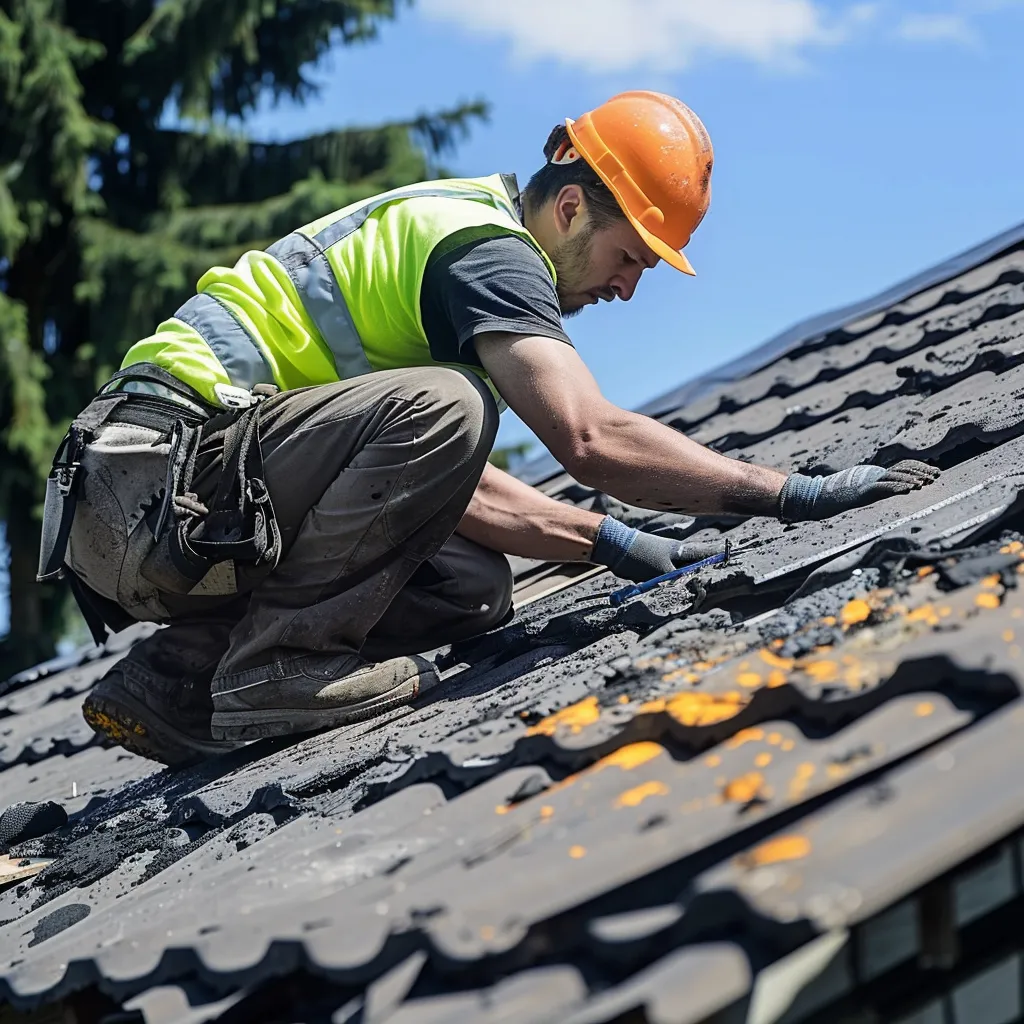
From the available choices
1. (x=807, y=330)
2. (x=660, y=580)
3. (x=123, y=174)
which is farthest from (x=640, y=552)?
(x=123, y=174)

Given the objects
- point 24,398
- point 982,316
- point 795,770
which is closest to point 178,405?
point 795,770

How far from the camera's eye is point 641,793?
1.83 metres

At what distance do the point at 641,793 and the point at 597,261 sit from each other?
6.74ft

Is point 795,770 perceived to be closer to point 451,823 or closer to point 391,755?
point 451,823

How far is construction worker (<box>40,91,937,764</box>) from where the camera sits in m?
3.11

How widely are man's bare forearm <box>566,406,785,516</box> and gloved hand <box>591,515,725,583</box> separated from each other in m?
0.40

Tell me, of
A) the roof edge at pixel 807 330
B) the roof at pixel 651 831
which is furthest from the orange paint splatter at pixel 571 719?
the roof edge at pixel 807 330

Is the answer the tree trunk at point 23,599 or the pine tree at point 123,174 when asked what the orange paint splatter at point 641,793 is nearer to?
the pine tree at point 123,174

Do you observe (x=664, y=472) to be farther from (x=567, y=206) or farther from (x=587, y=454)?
(x=567, y=206)

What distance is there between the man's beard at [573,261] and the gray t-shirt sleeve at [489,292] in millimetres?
362

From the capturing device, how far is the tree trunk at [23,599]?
13984 millimetres

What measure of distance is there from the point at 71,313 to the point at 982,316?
40.4ft

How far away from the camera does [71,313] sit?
15070mm

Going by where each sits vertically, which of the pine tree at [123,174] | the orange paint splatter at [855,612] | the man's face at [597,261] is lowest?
the orange paint splatter at [855,612]
